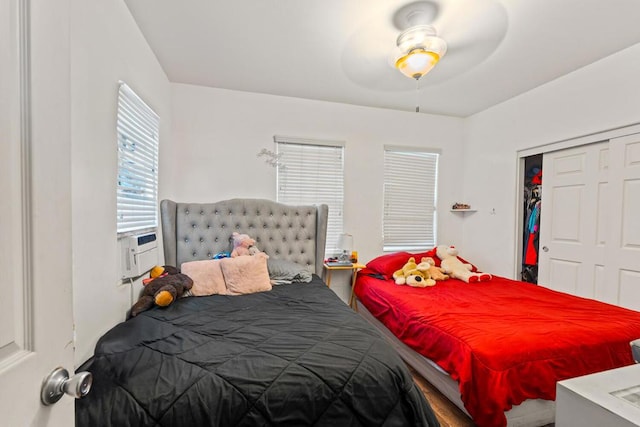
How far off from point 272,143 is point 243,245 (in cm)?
125

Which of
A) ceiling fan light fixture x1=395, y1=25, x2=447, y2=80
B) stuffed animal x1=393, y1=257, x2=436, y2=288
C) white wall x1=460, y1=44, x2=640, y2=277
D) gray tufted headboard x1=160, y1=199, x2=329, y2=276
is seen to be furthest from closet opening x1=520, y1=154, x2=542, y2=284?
gray tufted headboard x1=160, y1=199, x2=329, y2=276

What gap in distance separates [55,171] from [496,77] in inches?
133

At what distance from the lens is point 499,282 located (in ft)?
9.71

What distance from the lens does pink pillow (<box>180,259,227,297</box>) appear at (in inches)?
86.7

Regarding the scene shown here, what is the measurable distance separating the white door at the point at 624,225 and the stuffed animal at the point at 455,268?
984 mm

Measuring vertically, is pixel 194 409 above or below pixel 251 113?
below

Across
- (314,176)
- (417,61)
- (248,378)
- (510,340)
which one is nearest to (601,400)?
(510,340)

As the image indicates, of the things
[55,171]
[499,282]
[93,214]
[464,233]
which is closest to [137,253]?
[93,214]

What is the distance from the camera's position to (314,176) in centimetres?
337

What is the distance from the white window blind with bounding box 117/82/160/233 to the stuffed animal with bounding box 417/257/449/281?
8.78ft

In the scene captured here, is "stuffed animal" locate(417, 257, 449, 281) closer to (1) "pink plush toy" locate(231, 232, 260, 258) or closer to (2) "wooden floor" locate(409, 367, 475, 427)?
(2) "wooden floor" locate(409, 367, 475, 427)

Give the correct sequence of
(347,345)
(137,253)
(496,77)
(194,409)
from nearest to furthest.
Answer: (194,409) → (347,345) → (137,253) → (496,77)

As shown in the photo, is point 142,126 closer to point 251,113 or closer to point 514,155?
point 251,113

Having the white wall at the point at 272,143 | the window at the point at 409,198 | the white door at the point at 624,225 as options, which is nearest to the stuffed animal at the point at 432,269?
the window at the point at 409,198
